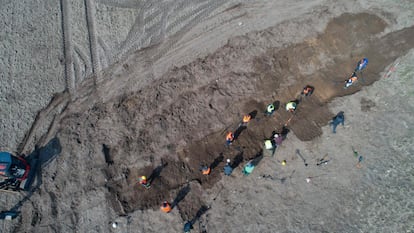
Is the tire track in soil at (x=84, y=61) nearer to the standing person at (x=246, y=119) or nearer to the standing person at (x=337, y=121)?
the standing person at (x=246, y=119)

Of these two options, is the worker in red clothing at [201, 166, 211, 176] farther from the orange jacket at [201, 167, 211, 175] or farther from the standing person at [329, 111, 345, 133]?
the standing person at [329, 111, 345, 133]

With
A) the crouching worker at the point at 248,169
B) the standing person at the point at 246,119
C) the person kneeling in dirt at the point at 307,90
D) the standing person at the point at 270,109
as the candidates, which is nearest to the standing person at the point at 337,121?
the person kneeling in dirt at the point at 307,90

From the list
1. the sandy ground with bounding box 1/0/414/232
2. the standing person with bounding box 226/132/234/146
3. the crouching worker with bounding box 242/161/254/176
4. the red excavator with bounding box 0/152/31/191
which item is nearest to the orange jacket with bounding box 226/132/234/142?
the standing person with bounding box 226/132/234/146

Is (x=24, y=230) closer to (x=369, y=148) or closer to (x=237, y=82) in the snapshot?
(x=237, y=82)

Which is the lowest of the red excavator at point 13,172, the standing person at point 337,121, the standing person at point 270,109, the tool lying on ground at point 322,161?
the tool lying on ground at point 322,161

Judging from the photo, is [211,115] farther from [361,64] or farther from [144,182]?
[361,64]

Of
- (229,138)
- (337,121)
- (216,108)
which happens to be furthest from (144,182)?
(337,121)
